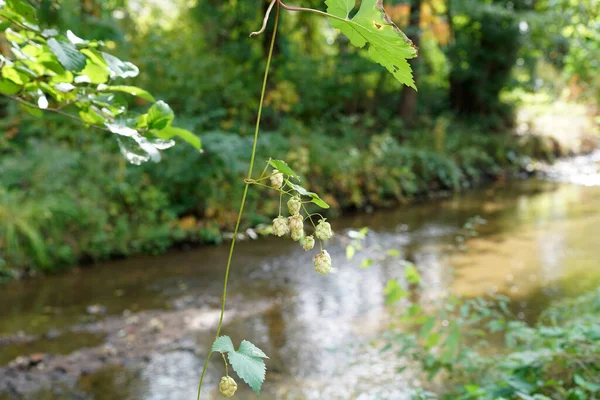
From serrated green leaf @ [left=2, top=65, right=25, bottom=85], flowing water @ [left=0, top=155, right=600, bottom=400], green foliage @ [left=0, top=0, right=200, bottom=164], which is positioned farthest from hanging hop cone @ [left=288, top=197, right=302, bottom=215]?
flowing water @ [left=0, top=155, right=600, bottom=400]

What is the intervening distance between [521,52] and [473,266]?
9647 millimetres

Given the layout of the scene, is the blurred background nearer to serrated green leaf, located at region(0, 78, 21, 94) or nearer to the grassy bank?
the grassy bank

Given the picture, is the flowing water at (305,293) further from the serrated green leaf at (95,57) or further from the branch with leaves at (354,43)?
the branch with leaves at (354,43)

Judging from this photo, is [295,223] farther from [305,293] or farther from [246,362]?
[305,293]

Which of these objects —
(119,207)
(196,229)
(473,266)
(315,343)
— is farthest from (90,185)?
(473,266)

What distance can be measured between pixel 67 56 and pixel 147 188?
6.02 metres

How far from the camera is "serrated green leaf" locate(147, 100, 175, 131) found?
1.14 m

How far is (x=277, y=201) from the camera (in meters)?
7.82

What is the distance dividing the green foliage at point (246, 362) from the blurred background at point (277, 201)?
3.10ft

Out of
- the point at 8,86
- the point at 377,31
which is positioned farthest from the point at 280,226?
the point at 8,86

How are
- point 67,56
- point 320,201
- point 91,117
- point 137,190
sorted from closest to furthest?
point 320,201
point 67,56
point 91,117
point 137,190

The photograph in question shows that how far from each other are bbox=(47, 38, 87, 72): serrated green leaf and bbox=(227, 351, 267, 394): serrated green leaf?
Result: 553 mm

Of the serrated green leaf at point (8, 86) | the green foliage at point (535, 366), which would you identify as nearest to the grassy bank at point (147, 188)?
the serrated green leaf at point (8, 86)

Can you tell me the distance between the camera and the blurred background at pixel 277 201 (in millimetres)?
3699
